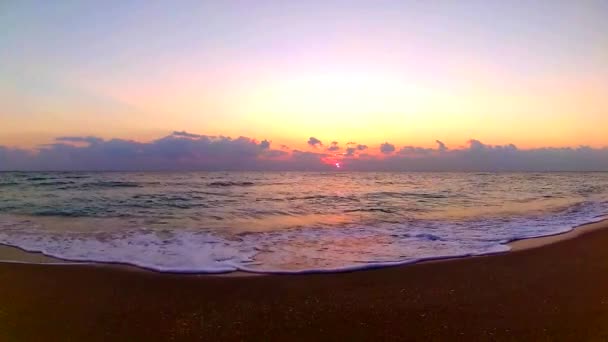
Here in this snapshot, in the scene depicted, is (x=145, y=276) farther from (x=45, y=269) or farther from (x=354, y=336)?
(x=354, y=336)

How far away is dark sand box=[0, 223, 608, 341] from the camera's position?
4.25 m

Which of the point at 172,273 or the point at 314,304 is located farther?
the point at 172,273

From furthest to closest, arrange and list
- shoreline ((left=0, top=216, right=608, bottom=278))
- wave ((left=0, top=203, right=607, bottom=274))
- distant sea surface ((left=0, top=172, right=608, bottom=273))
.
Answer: distant sea surface ((left=0, top=172, right=608, bottom=273)) < wave ((left=0, top=203, right=607, bottom=274)) < shoreline ((left=0, top=216, right=608, bottom=278))

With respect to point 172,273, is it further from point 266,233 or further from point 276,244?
point 266,233

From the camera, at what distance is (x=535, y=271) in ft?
22.4

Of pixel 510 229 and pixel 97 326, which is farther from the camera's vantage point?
pixel 510 229

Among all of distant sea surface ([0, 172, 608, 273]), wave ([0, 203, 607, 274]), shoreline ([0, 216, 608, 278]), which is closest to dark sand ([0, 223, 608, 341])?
shoreline ([0, 216, 608, 278])

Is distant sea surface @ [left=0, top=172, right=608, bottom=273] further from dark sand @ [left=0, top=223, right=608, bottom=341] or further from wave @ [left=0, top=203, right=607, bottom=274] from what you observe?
dark sand @ [left=0, top=223, right=608, bottom=341]

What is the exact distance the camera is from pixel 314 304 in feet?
16.8

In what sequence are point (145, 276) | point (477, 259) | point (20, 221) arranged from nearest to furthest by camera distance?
point (145, 276) < point (477, 259) < point (20, 221)

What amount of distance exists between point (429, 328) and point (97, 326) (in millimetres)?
3738

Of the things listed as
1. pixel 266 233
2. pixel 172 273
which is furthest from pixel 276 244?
pixel 172 273

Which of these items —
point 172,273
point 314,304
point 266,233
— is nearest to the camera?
point 314,304

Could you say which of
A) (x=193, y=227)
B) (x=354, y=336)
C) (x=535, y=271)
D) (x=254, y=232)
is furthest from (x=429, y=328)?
(x=193, y=227)
